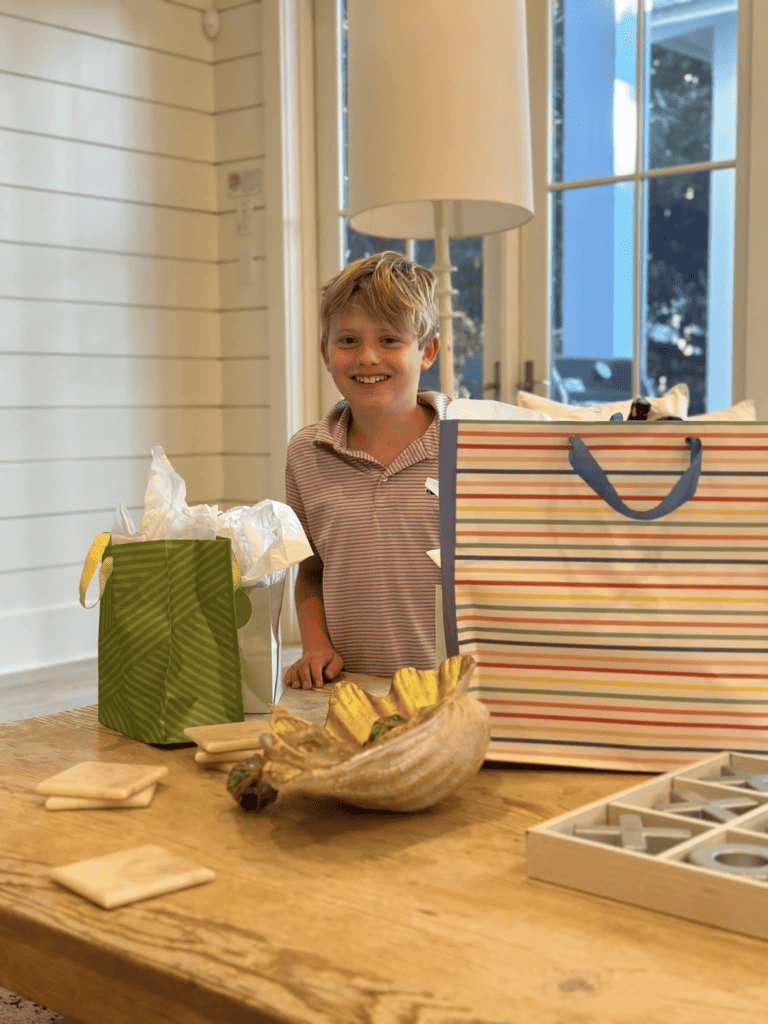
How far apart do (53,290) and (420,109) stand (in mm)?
1908

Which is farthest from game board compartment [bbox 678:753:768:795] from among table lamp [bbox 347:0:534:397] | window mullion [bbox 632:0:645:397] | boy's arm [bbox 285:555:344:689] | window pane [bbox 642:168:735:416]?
window mullion [bbox 632:0:645:397]

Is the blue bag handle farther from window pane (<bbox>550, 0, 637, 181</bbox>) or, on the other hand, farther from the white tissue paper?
window pane (<bbox>550, 0, 637, 181</bbox>)

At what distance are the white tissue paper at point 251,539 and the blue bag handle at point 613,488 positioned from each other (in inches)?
10.8

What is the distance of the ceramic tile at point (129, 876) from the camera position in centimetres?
60

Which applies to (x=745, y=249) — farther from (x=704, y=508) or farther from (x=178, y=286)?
(x=704, y=508)

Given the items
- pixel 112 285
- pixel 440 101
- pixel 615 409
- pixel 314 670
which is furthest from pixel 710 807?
pixel 112 285

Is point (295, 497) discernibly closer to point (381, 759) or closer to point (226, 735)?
point (226, 735)

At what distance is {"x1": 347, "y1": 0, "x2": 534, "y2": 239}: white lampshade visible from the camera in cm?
207

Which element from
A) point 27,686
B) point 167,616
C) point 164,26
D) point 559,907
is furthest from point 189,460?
point 559,907

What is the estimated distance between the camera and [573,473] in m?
0.85

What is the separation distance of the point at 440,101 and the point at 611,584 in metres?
1.49

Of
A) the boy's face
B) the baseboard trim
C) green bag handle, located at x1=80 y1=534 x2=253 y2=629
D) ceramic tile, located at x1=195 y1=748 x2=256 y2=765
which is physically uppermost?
the boy's face

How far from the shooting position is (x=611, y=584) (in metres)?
0.85

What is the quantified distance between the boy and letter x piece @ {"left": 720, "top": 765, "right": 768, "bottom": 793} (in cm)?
74
